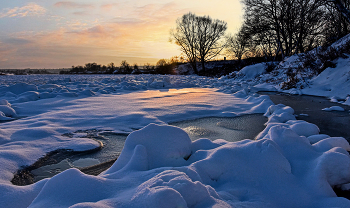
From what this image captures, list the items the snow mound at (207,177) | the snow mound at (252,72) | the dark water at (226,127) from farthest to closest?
the snow mound at (252,72) → the dark water at (226,127) → the snow mound at (207,177)

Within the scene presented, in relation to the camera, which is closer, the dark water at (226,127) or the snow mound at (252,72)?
the dark water at (226,127)

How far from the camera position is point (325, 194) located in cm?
112

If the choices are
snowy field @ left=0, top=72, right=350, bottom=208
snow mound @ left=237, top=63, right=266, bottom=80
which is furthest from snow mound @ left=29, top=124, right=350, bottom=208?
snow mound @ left=237, top=63, right=266, bottom=80

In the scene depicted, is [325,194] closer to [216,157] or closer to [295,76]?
[216,157]

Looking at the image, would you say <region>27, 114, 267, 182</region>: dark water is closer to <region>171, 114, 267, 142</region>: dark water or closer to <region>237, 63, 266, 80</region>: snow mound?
<region>171, 114, 267, 142</region>: dark water

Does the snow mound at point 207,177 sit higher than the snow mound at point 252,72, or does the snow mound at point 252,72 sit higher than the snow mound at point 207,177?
the snow mound at point 252,72

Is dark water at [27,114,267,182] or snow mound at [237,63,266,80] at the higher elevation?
snow mound at [237,63,266,80]

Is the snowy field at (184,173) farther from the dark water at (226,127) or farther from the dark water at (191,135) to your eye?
the dark water at (226,127)

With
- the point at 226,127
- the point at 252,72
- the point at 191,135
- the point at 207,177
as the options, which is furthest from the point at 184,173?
the point at 252,72

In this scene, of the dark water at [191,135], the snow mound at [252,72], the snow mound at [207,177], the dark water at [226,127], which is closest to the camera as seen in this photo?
the snow mound at [207,177]

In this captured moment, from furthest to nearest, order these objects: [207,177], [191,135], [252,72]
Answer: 1. [252,72]
2. [191,135]
3. [207,177]

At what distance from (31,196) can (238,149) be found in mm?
1205

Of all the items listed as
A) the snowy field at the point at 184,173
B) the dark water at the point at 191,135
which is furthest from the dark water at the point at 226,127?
the snowy field at the point at 184,173

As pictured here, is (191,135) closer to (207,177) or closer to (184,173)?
(207,177)
